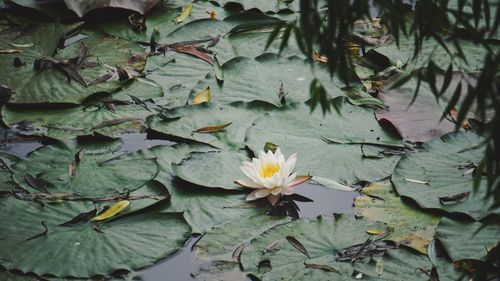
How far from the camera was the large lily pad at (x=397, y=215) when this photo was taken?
2.13m

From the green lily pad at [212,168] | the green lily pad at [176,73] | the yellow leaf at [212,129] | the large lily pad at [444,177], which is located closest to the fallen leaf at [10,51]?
the green lily pad at [176,73]

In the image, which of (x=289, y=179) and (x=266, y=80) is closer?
(x=289, y=179)

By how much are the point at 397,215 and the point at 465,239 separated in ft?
0.74

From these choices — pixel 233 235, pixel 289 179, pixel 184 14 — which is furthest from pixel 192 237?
pixel 184 14

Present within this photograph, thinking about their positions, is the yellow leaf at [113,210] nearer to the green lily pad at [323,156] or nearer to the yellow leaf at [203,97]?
the green lily pad at [323,156]

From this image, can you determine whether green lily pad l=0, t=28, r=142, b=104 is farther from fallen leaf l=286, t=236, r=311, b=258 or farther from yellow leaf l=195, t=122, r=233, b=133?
fallen leaf l=286, t=236, r=311, b=258

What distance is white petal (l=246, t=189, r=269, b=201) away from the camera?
2.30 m

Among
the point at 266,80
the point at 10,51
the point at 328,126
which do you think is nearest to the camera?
the point at 328,126

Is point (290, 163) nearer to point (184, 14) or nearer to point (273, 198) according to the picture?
point (273, 198)

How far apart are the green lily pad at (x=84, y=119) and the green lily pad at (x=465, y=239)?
1115 millimetres

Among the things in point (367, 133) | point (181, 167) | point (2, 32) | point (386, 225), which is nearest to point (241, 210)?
point (181, 167)

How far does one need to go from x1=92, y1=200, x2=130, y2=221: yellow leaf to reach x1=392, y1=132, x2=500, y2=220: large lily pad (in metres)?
0.82

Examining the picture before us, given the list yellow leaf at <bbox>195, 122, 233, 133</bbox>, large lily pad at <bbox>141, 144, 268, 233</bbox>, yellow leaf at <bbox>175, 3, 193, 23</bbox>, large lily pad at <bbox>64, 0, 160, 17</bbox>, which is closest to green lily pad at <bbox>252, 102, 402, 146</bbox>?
yellow leaf at <bbox>195, 122, 233, 133</bbox>

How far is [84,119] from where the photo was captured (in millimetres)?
2740
